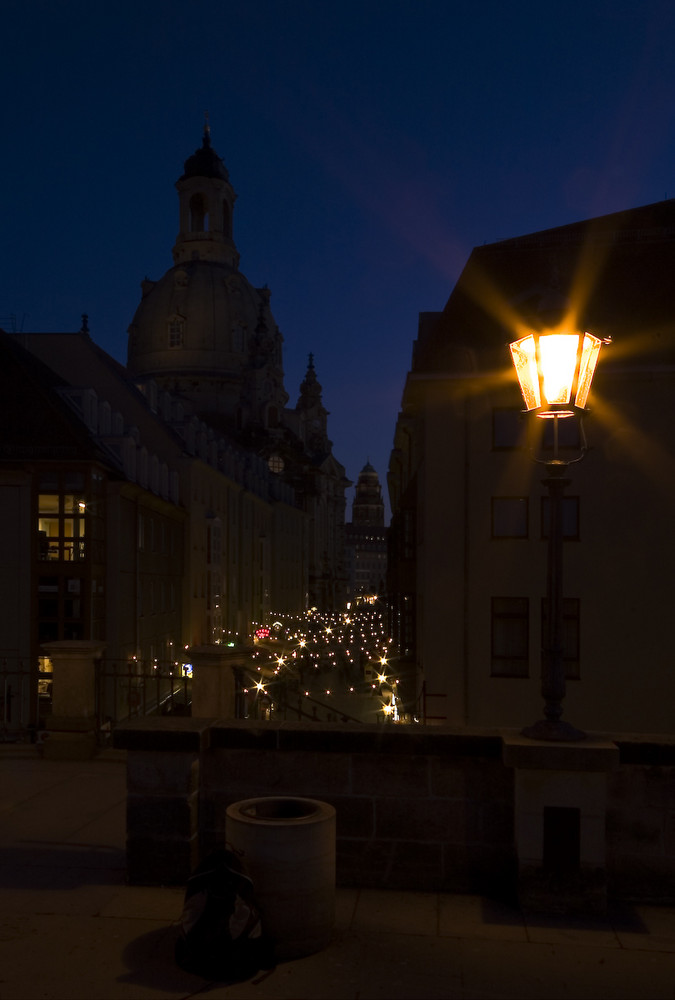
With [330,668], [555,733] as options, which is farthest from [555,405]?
[330,668]

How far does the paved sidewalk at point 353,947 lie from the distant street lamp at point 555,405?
4.44ft

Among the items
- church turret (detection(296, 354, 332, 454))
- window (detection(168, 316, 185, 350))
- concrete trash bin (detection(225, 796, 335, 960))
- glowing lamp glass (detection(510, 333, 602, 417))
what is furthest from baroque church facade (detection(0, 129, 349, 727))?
church turret (detection(296, 354, 332, 454))

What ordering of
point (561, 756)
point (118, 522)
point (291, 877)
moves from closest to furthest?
point (291, 877), point (561, 756), point (118, 522)

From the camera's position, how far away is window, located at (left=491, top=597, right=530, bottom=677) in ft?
85.0

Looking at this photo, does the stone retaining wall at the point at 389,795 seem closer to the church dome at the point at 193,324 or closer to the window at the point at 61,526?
the window at the point at 61,526

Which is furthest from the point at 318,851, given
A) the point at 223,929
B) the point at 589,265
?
the point at 589,265

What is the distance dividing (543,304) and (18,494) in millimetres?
28802

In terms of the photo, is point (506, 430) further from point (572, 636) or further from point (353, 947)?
point (353, 947)

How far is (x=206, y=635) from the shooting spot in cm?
5388

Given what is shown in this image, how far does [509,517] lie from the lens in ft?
86.8

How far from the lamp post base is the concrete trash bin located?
1.73 meters

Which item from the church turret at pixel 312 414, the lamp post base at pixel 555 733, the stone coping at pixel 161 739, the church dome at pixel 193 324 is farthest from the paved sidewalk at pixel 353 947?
the church turret at pixel 312 414

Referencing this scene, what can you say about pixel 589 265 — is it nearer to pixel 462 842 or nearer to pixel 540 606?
pixel 540 606

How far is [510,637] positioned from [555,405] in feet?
63.1
